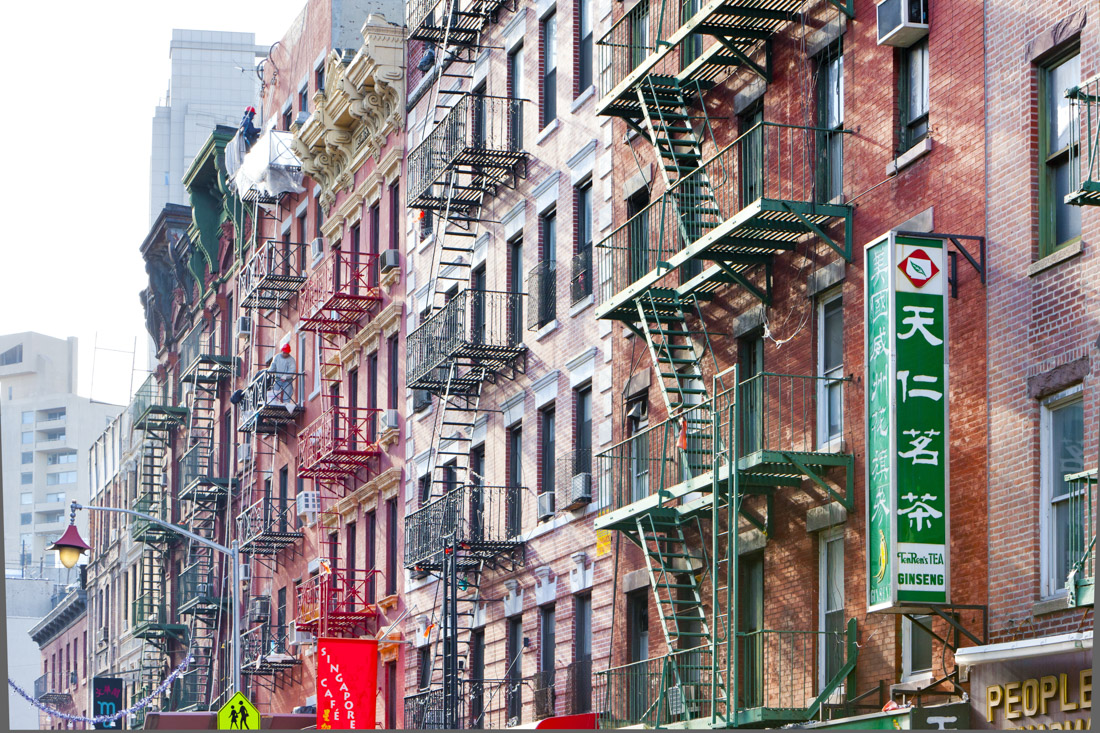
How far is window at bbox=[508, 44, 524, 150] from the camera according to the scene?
3819 cm

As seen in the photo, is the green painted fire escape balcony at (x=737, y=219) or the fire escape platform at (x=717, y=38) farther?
the fire escape platform at (x=717, y=38)

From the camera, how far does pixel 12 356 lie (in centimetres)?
16425

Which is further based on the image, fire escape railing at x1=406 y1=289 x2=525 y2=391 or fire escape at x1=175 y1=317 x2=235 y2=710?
fire escape at x1=175 y1=317 x2=235 y2=710

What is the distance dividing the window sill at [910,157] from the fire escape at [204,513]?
41576 mm

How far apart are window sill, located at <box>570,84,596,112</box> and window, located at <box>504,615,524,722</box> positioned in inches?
403

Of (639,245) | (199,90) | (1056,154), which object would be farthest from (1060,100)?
(199,90)

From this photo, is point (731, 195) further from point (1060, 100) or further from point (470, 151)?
point (470, 151)

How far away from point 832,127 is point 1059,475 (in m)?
7.58

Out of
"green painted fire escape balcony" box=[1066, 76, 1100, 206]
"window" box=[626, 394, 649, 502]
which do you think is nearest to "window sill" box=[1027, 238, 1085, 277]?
"green painted fire escape balcony" box=[1066, 76, 1100, 206]

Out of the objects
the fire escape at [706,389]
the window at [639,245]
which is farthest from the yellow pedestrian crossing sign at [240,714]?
the window at [639,245]

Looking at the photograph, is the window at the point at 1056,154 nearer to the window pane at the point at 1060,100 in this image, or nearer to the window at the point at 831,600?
the window pane at the point at 1060,100

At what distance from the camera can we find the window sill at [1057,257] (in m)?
19.5

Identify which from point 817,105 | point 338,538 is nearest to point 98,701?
point 338,538

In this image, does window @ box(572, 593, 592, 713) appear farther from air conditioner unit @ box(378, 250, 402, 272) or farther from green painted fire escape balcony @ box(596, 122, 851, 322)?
air conditioner unit @ box(378, 250, 402, 272)
